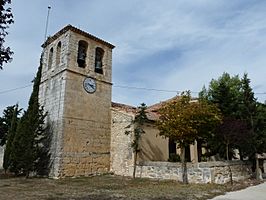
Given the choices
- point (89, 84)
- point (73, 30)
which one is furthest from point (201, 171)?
point (73, 30)

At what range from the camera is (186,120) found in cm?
1478

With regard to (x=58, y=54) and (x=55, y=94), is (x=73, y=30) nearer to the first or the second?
(x=58, y=54)

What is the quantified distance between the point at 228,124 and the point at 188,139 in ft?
8.45

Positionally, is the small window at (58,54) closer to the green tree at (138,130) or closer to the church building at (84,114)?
the church building at (84,114)

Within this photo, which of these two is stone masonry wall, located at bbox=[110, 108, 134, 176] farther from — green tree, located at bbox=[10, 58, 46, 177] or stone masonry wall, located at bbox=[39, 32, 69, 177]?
green tree, located at bbox=[10, 58, 46, 177]

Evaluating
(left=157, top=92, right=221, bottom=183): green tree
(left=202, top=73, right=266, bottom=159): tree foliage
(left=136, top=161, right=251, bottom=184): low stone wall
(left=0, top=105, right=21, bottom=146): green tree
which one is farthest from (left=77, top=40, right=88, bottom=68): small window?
(left=0, top=105, right=21, bottom=146): green tree

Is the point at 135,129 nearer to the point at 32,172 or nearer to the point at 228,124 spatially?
the point at 228,124

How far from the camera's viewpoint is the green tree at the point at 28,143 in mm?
17375

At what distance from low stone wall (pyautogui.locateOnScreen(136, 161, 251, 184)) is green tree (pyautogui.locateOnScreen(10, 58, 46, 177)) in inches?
261

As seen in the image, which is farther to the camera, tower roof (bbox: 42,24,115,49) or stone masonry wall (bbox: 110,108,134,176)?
tower roof (bbox: 42,24,115,49)

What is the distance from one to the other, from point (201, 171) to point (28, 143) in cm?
1041

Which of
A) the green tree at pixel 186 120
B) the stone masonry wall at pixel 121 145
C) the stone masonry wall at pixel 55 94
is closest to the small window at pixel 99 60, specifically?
the stone masonry wall at pixel 55 94

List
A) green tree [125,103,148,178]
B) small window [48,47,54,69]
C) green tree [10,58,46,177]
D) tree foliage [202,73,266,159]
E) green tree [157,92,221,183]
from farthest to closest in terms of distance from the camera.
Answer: small window [48,47,54,69] → green tree [125,103,148,178] → green tree [10,58,46,177] → tree foliage [202,73,266,159] → green tree [157,92,221,183]

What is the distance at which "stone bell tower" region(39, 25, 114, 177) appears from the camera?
1811 cm
